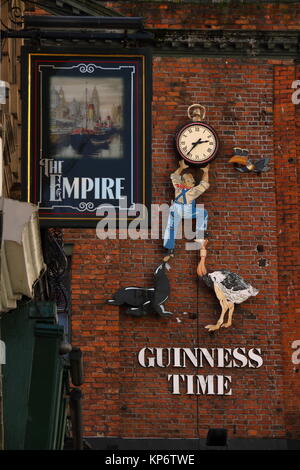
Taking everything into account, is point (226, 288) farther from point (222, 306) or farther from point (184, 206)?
point (184, 206)

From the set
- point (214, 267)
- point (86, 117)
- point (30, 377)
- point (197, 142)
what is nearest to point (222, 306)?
point (214, 267)

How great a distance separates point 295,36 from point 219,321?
17.8ft

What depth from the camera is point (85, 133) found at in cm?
1333

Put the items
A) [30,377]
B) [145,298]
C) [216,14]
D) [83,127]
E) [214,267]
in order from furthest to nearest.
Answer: [216,14] → [214,267] → [145,298] → [83,127] → [30,377]

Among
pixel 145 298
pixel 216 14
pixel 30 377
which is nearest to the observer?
pixel 30 377

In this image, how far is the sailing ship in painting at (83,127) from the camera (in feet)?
43.5

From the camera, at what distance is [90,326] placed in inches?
900

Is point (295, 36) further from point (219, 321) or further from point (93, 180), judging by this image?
point (93, 180)

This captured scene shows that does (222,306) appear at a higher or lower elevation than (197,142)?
lower

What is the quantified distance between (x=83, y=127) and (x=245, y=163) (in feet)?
34.8

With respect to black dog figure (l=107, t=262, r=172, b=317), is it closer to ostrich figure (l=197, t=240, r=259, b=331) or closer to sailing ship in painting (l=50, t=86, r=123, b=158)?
ostrich figure (l=197, t=240, r=259, b=331)

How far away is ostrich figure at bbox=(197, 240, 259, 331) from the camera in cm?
2294

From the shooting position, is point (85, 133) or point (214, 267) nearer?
point (85, 133)

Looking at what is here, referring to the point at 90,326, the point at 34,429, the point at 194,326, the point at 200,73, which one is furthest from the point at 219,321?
the point at 34,429
